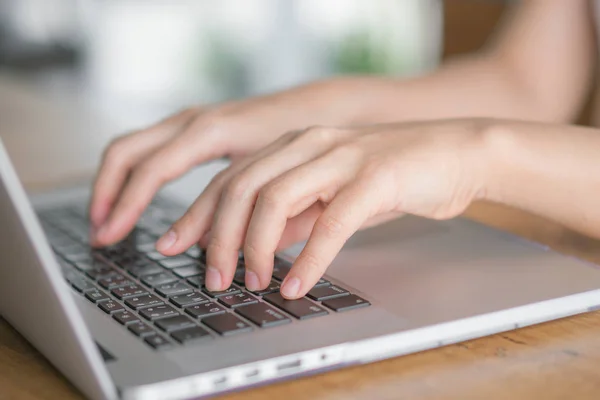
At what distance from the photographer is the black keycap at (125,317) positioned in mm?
522

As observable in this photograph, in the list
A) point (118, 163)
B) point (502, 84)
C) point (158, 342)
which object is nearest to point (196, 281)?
point (158, 342)

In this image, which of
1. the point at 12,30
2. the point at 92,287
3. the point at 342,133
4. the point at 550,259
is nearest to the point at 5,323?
the point at 92,287

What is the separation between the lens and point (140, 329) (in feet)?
1.66

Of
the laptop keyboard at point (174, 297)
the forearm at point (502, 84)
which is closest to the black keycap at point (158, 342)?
the laptop keyboard at point (174, 297)

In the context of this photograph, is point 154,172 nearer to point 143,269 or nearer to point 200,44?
point 143,269

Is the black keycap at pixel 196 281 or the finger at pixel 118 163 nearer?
the black keycap at pixel 196 281

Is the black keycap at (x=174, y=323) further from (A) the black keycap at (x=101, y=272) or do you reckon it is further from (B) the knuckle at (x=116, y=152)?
(B) the knuckle at (x=116, y=152)

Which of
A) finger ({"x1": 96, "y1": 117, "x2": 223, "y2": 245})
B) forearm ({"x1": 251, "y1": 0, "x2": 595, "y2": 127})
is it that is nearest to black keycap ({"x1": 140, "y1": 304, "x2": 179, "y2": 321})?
finger ({"x1": 96, "y1": 117, "x2": 223, "y2": 245})

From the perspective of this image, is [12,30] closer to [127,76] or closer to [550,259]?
[127,76]

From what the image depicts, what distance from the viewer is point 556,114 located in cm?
111

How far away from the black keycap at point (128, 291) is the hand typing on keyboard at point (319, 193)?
5cm

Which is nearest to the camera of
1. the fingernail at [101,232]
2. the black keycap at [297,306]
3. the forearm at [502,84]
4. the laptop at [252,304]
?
the laptop at [252,304]

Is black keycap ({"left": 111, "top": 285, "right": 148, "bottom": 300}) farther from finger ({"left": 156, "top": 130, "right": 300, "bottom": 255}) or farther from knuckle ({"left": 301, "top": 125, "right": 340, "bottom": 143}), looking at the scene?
knuckle ({"left": 301, "top": 125, "right": 340, "bottom": 143})

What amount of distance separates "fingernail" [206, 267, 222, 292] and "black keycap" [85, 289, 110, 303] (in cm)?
7
